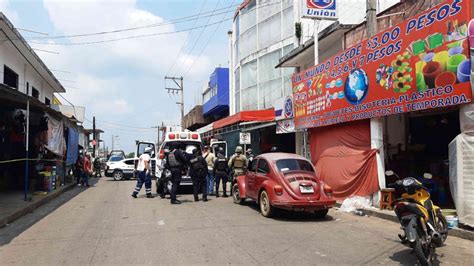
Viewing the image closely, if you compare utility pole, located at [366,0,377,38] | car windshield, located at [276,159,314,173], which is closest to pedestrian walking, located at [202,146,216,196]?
car windshield, located at [276,159,314,173]

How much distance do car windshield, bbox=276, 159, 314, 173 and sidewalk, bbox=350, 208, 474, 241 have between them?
1.81 meters

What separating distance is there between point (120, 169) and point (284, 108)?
14.0 metres

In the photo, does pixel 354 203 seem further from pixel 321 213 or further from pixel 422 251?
pixel 422 251

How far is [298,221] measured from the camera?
9.80 meters

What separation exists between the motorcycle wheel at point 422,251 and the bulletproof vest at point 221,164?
9.43 m

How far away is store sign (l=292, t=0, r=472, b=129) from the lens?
8.20 meters

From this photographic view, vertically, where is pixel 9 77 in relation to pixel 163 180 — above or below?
above

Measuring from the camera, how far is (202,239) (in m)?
7.67

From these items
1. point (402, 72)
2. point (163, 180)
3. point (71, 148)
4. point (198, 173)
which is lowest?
point (163, 180)

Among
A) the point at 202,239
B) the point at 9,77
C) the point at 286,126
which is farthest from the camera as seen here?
the point at 286,126

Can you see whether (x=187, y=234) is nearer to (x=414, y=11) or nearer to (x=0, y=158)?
(x=414, y=11)

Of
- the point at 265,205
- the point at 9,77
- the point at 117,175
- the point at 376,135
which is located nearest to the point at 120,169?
the point at 117,175

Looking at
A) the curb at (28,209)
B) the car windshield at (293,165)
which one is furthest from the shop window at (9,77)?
the car windshield at (293,165)

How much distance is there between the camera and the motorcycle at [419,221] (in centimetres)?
584
